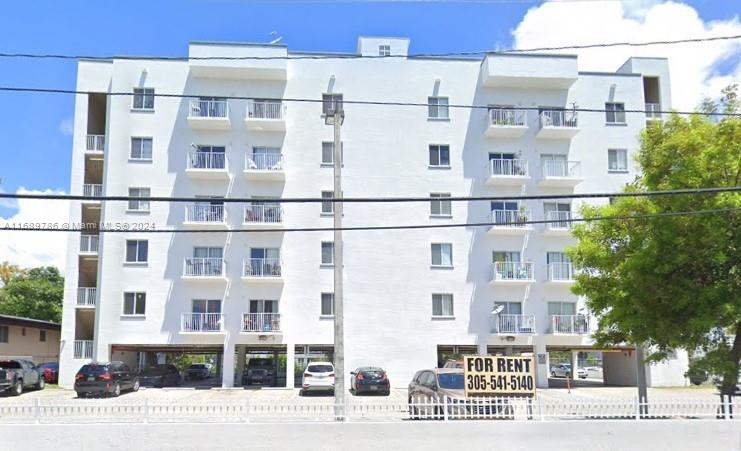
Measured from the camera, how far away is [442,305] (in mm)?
35219

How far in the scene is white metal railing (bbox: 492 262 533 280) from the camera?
35.0 metres

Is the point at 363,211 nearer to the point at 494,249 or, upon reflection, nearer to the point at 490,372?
the point at 494,249

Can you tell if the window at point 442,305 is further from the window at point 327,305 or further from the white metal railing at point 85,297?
the white metal railing at point 85,297

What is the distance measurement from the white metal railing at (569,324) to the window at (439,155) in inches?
401

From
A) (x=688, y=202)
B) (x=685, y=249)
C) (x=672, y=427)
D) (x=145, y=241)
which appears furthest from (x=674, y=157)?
(x=145, y=241)

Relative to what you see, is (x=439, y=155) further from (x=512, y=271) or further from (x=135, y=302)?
(x=135, y=302)

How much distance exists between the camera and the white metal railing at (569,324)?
34688mm

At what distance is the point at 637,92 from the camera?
3809 cm

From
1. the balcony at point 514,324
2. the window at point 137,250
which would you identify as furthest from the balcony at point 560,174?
the window at point 137,250

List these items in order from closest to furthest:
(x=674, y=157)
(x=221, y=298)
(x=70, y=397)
Result: (x=674, y=157)
(x=70, y=397)
(x=221, y=298)

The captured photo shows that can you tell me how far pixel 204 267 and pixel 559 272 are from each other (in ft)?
61.7

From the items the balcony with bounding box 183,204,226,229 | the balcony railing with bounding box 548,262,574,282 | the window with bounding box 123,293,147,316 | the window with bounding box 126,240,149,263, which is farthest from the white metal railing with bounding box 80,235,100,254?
the balcony railing with bounding box 548,262,574,282

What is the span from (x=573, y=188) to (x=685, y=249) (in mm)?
22215

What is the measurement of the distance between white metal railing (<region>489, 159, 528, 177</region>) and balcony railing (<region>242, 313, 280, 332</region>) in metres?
14.0
